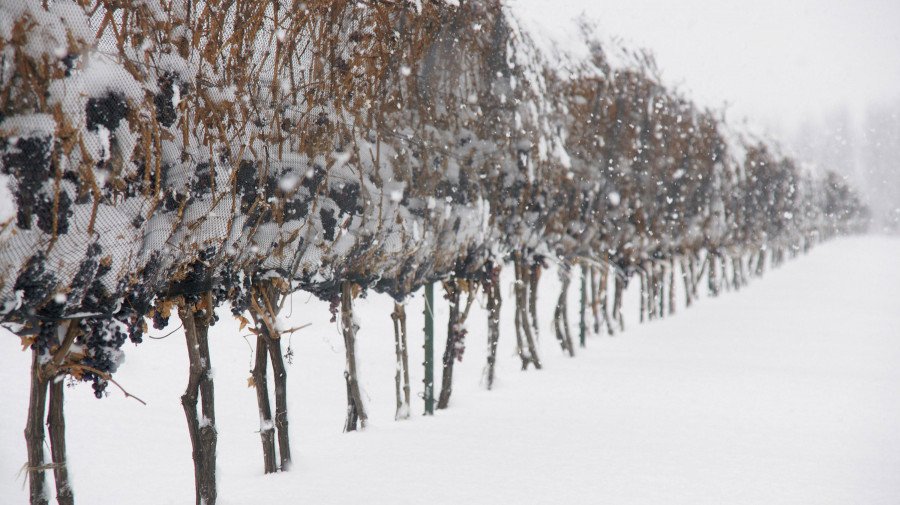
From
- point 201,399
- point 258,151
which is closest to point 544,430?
point 201,399

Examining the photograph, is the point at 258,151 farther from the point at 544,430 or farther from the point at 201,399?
the point at 544,430

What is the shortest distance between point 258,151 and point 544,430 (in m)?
3.05

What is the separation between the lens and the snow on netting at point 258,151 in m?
2.47

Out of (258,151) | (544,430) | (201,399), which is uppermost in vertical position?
(258,151)

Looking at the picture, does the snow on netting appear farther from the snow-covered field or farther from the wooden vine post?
the snow-covered field

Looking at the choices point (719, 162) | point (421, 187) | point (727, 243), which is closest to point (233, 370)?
point (421, 187)

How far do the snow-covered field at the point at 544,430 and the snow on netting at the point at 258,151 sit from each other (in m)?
1.24

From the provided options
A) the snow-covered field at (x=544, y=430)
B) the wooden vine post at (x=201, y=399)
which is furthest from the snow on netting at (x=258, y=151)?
the snow-covered field at (x=544, y=430)

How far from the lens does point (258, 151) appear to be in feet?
11.7

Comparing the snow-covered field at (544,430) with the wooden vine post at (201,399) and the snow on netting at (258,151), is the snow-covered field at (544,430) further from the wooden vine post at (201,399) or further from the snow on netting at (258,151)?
the snow on netting at (258,151)

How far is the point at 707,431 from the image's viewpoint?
5.35 meters

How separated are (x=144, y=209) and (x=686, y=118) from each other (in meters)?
12.0

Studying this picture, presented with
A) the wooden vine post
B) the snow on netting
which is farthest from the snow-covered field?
the snow on netting

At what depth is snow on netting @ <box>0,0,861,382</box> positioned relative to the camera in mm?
2475
